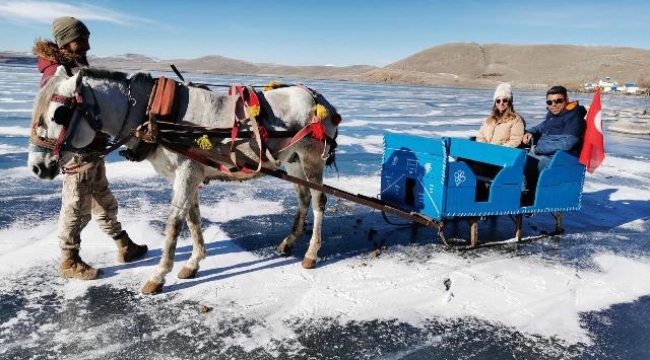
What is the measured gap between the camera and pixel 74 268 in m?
4.39

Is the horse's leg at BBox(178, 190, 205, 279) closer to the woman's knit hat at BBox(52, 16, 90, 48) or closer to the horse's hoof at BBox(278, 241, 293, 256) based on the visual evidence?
the horse's hoof at BBox(278, 241, 293, 256)

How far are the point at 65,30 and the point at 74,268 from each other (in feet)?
7.13

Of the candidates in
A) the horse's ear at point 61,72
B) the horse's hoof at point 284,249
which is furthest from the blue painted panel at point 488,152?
the horse's ear at point 61,72

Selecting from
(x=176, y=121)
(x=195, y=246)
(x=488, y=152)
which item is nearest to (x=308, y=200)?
(x=195, y=246)

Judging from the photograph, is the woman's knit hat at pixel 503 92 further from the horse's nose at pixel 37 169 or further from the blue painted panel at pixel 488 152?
the horse's nose at pixel 37 169

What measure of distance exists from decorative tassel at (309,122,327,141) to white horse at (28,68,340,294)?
9cm

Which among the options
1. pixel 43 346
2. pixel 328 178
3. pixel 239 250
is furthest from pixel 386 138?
pixel 43 346

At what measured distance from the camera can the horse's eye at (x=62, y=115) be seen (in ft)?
10.8

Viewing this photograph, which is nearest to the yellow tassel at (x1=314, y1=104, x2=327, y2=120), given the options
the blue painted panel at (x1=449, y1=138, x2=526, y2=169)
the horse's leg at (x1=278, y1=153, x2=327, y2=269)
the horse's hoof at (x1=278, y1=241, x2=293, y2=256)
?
the horse's leg at (x1=278, y1=153, x2=327, y2=269)

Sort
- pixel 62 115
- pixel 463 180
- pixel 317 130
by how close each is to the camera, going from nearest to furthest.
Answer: pixel 62 115, pixel 317 130, pixel 463 180

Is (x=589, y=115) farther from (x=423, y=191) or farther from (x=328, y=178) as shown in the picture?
(x=328, y=178)

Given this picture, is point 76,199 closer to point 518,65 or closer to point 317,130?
point 317,130

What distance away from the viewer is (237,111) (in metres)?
4.17

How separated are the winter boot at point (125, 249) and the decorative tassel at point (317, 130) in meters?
2.26
